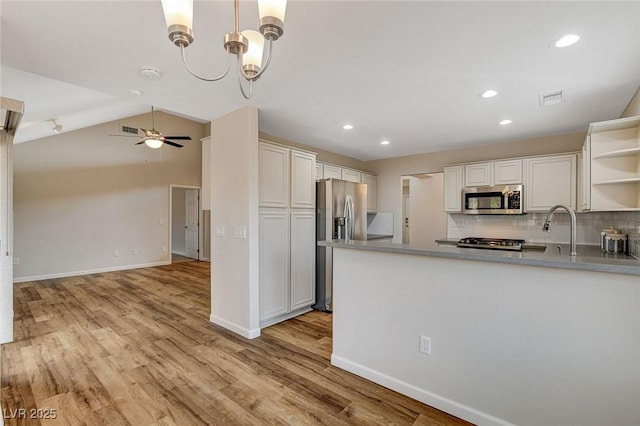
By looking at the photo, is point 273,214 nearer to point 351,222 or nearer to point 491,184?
point 351,222

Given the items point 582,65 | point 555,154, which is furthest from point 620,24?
point 555,154

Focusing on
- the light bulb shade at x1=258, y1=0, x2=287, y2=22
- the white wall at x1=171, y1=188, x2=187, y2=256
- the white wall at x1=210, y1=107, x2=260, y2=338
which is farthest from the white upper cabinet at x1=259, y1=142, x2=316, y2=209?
the white wall at x1=171, y1=188, x2=187, y2=256

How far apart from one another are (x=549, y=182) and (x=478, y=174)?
0.88m

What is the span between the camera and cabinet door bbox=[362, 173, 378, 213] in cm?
559

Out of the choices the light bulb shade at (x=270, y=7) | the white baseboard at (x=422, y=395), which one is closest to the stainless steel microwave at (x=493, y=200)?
the white baseboard at (x=422, y=395)

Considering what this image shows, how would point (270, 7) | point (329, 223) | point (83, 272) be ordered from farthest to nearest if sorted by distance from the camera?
point (83, 272), point (329, 223), point (270, 7)

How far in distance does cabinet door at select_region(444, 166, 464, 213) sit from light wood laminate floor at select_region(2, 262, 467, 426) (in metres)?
2.69

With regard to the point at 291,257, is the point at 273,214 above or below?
above

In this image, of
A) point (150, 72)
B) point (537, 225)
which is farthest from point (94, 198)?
point (537, 225)

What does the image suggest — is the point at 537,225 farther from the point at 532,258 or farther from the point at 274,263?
the point at 274,263

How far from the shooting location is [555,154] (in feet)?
12.7

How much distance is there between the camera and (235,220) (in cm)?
324

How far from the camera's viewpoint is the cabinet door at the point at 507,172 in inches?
162

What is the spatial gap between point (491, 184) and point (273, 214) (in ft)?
10.8
